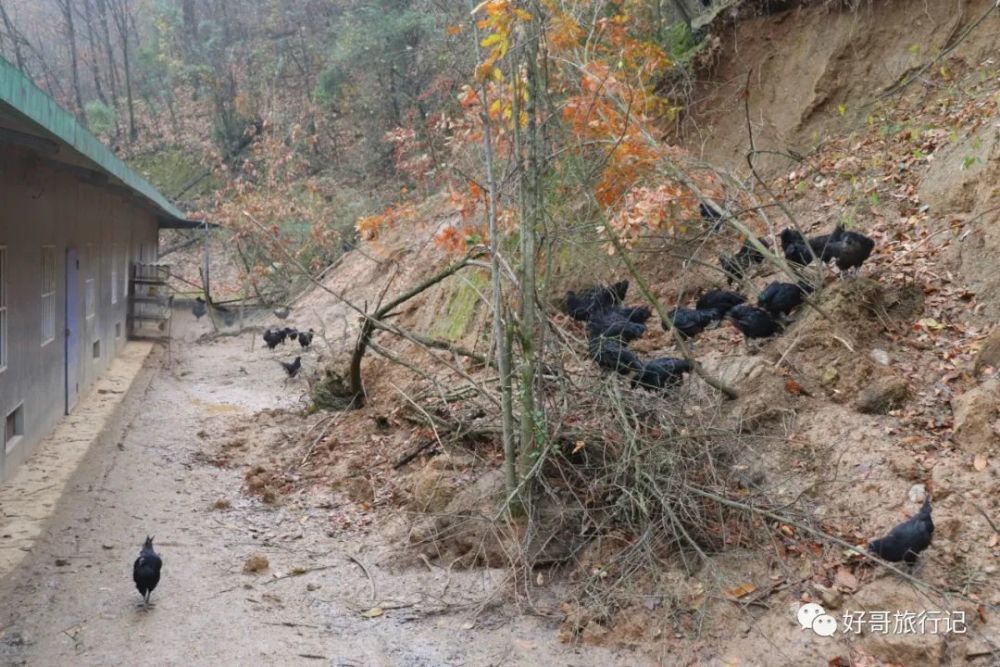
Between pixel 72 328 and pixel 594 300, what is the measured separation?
26.5 feet

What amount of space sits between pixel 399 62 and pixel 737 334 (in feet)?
66.5

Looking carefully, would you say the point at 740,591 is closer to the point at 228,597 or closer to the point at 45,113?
the point at 228,597

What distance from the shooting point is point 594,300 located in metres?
9.05

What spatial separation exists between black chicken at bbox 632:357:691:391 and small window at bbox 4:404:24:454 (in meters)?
6.43

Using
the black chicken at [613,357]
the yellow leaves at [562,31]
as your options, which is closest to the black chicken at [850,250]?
the black chicken at [613,357]

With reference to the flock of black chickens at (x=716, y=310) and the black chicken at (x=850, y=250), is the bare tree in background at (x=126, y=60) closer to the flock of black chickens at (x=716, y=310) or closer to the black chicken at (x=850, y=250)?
the flock of black chickens at (x=716, y=310)

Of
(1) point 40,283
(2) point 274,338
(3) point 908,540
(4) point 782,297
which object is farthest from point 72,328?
(3) point 908,540

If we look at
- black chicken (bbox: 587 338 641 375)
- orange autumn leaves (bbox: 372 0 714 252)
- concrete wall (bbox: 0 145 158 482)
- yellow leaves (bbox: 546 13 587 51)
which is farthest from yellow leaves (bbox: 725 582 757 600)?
concrete wall (bbox: 0 145 158 482)

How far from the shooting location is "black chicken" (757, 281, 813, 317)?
7656 mm

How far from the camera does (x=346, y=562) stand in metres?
6.96

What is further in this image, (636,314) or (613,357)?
(636,314)

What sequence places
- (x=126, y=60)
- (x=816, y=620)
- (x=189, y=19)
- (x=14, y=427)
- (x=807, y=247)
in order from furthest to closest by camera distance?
(x=189, y=19) < (x=126, y=60) < (x=14, y=427) < (x=807, y=247) < (x=816, y=620)

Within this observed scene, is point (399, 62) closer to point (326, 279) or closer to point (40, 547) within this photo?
point (326, 279)

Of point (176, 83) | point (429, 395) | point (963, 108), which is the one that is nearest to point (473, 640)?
point (429, 395)
